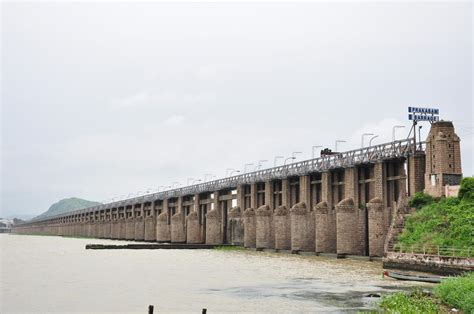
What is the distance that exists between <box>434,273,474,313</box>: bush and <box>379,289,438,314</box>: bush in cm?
64

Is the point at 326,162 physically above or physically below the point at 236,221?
above

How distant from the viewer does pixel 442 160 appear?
153ft

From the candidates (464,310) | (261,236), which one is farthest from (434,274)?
(261,236)

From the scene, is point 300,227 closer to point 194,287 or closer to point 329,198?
point 329,198

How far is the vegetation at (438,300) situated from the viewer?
21797 mm

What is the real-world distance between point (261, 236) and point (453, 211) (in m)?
34.1

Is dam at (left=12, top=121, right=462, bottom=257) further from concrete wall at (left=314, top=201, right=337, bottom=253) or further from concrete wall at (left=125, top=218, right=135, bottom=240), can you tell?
concrete wall at (left=125, top=218, right=135, bottom=240)

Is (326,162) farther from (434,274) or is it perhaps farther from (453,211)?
(434,274)

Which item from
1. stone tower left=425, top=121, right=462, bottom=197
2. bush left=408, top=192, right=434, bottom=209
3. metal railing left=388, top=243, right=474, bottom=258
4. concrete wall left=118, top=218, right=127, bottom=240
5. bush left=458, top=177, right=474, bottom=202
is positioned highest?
stone tower left=425, top=121, right=462, bottom=197

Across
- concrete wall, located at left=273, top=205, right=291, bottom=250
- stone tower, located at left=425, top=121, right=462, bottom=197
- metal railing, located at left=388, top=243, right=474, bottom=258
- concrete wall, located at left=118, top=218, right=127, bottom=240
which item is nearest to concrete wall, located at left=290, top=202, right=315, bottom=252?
concrete wall, located at left=273, top=205, right=291, bottom=250

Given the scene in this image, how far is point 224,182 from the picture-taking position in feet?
311

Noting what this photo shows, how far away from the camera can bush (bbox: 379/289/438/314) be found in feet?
70.1

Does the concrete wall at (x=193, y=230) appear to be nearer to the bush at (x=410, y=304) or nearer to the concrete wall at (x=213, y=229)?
the concrete wall at (x=213, y=229)

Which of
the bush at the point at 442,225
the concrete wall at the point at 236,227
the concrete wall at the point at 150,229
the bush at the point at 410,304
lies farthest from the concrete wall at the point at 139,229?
the bush at the point at 410,304
